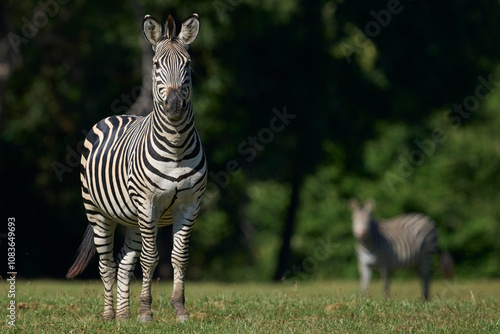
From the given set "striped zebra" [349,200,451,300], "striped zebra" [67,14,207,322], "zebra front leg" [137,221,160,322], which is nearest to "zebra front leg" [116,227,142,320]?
"striped zebra" [67,14,207,322]

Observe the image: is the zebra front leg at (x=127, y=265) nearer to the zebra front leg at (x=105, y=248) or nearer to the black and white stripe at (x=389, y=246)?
the zebra front leg at (x=105, y=248)

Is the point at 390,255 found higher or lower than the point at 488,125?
lower

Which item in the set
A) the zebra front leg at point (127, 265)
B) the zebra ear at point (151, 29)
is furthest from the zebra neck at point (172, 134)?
the zebra front leg at point (127, 265)

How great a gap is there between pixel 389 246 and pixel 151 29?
11.2 metres

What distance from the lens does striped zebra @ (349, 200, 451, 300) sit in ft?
55.1

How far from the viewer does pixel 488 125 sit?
2845cm

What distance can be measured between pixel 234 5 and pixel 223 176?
227 inches

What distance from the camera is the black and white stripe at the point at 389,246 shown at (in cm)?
1680

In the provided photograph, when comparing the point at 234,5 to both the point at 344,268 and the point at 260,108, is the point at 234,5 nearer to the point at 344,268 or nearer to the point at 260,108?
the point at 260,108

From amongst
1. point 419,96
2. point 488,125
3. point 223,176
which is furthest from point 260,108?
point 488,125

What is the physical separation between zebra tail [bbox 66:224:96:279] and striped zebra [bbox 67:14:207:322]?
25cm

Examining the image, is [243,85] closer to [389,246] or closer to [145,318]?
[389,246]

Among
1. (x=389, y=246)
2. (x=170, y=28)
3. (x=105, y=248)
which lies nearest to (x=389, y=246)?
(x=389, y=246)

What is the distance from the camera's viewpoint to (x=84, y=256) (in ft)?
26.9
